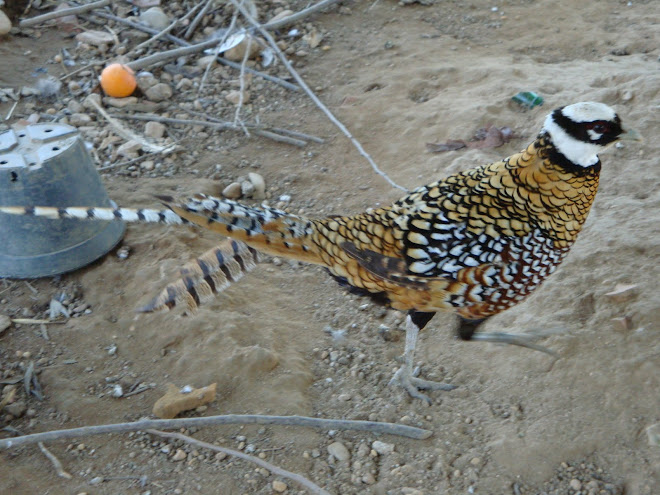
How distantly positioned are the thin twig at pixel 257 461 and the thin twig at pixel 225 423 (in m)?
0.06

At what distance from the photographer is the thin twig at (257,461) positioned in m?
2.91

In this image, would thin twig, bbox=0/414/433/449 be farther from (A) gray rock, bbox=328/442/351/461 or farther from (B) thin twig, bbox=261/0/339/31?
(B) thin twig, bbox=261/0/339/31

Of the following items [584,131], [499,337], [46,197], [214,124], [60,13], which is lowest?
[499,337]

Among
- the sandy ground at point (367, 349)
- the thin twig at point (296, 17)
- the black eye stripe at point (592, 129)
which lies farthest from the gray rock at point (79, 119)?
the black eye stripe at point (592, 129)

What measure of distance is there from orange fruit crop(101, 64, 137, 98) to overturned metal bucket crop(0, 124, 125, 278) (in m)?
1.54

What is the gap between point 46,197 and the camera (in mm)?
3873

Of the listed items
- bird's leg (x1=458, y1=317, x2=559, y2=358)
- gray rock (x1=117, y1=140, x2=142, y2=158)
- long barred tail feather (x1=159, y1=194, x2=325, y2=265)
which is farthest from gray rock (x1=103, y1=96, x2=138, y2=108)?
bird's leg (x1=458, y1=317, x2=559, y2=358)

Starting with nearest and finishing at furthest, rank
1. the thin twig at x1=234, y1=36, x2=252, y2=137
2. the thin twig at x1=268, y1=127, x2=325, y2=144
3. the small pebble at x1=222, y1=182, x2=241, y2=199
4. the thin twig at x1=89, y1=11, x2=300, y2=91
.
Result: the small pebble at x1=222, y1=182, x2=241, y2=199 < the thin twig at x1=268, y1=127, x2=325, y2=144 < the thin twig at x1=234, y1=36, x2=252, y2=137 < the thin twig at x1=89, y1=11, x2=300, y2=91

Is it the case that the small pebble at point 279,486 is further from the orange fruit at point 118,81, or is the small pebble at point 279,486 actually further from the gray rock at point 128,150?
the orange fruit at point 118,81

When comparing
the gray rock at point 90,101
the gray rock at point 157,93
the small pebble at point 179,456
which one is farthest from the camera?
the gray rock at point 157,93

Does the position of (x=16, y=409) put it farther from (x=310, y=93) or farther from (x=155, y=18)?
(x=155, y=18)

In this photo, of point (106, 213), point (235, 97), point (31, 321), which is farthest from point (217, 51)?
point (106, 213)

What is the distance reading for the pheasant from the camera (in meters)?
2.99

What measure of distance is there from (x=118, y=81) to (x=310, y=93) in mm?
1557
